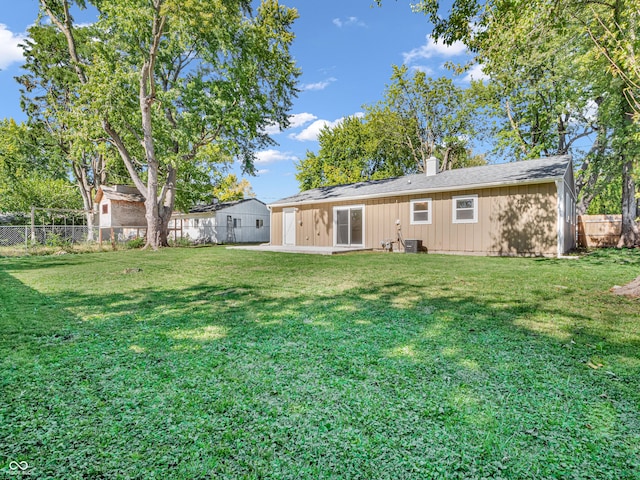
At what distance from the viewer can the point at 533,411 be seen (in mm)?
1761

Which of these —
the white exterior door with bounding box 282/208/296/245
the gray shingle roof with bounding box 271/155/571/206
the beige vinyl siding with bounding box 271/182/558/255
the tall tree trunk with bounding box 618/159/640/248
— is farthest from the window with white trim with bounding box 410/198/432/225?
the tall tree trunk with bounding box 618/159/640/248

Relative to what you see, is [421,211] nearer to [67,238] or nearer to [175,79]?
[175,79]

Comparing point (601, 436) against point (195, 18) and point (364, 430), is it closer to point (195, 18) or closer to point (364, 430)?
point (364, 430)

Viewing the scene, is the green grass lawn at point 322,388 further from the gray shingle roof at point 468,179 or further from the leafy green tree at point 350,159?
the leafy green tree at point 350,159

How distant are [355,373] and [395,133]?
25104mm

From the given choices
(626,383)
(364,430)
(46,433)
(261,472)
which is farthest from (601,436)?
(46,433)

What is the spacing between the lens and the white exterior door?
16.2 m

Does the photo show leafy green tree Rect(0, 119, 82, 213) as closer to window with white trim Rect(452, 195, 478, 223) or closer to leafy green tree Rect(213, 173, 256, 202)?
leafy green tree Rect(213, 173, 256, 202)

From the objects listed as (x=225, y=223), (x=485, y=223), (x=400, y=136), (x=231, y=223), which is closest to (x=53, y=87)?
(x=225, y=223)

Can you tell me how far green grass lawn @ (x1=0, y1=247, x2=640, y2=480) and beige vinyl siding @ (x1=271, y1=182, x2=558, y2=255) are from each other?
674 centimetres

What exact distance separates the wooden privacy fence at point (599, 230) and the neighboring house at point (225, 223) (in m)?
21.4

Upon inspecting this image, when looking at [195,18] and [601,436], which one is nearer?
[601,436]

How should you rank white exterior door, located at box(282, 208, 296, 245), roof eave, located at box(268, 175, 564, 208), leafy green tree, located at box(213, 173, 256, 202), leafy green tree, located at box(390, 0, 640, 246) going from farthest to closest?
leafy green tree, located at box(213, 173, 256, 202), white exterior door, located at box(282, 208, 296, 245), roof eave, located at box(268, 175, 564, 208), leafy green tree, located at box(390, 0, 640, 246)

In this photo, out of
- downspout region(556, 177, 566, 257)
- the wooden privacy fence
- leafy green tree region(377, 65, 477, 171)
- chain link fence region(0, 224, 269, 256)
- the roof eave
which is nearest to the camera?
downspout region(556, 177, 566, 257)
